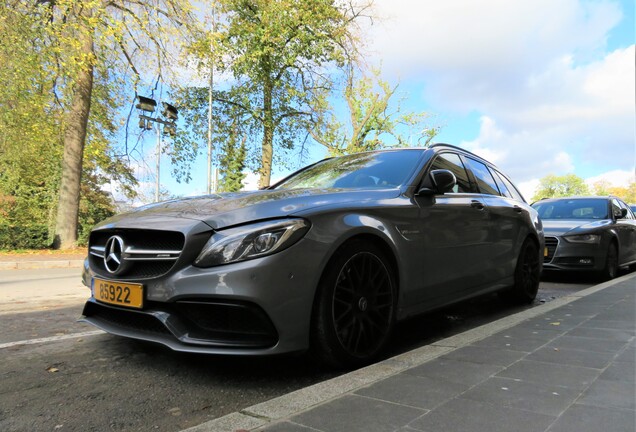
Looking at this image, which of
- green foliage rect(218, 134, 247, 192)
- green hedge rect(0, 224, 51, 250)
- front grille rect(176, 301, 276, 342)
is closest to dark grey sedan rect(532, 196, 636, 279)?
front grille rect(176, 301, 276, 342)

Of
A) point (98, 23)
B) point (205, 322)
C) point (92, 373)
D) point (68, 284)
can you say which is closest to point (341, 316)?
point (205, 322)

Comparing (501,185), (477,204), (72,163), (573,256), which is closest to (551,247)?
(573,256)

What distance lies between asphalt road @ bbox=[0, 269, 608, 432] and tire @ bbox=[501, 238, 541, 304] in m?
1.07

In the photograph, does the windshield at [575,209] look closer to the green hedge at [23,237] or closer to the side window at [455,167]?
the side window at [455,167]

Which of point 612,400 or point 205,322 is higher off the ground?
point 205,322

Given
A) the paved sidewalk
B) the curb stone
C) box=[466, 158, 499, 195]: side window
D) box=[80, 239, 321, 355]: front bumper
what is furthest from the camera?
the curb stone

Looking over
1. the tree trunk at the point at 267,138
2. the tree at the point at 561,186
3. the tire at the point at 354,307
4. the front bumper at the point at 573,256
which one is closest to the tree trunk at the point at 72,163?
the tree trunk at the point at 267,138

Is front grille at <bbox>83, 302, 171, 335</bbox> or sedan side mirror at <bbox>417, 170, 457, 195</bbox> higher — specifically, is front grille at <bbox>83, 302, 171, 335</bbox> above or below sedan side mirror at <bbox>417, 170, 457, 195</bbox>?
below

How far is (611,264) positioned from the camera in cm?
798

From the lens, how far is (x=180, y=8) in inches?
626

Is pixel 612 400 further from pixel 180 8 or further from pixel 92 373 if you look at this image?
pixel 180 8

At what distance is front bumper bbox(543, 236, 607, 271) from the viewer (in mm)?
7484

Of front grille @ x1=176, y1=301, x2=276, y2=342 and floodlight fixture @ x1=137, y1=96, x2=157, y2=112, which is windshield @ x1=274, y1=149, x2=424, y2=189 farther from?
floodlight fixture @ x1=137, y1=96, x2=157, y2=112

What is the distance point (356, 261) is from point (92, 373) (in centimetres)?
180
